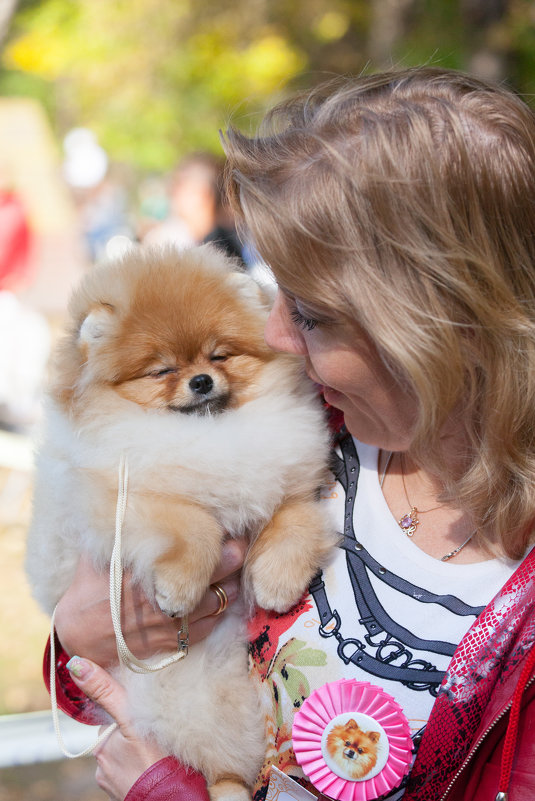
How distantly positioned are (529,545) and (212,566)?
0.60 metres

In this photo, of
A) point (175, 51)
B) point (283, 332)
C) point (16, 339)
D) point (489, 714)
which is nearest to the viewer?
point (489, 714)

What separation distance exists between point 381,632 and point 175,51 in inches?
655

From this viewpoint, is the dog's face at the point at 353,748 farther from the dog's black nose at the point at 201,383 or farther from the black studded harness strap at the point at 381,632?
the dog's black nose at the point at 201,383

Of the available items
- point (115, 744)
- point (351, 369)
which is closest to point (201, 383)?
point (351, 369)

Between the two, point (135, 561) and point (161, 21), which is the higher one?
point (135, 561)

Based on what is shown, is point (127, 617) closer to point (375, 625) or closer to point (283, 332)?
point (375, 625)

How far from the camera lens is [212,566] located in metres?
1.44

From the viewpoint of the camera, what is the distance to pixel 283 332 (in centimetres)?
145

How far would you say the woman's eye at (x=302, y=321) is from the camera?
1343mm

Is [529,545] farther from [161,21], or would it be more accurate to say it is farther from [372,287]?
[161,21]

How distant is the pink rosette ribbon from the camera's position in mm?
1140

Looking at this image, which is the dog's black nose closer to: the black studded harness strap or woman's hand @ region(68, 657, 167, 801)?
the black studded harness strap

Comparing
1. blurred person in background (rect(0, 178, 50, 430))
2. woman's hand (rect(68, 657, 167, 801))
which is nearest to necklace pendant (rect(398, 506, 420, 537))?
woman's hand (rect(68, 657, 167, 801))

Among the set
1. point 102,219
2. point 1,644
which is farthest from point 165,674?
point 102,219
